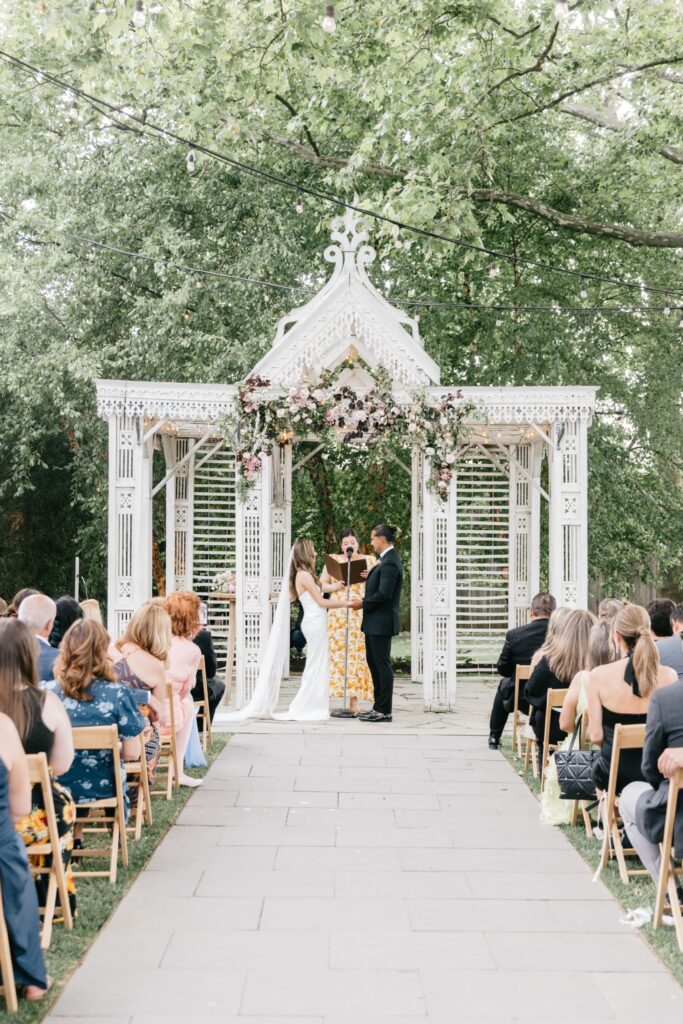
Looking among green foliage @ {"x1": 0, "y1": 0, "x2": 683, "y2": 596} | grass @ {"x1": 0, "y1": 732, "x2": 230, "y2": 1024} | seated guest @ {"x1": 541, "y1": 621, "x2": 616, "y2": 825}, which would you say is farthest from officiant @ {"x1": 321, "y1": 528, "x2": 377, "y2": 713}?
seated guest @ {"x1": 541, "y1": 621, "x2": 616, "y2": 825}

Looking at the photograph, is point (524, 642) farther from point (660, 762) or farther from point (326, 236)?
point (326, 236)

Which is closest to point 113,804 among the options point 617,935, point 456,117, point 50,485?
point 617,935

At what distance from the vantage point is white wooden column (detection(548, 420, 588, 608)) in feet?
39.7

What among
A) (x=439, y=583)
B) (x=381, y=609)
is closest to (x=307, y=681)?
(x=381, y=609)

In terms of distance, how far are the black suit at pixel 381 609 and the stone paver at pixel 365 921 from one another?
2.94m

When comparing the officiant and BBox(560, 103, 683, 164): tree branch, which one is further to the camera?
BBox(560, 103, 683, 164): tree branch

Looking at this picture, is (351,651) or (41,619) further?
(351,651)

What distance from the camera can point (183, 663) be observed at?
866cm

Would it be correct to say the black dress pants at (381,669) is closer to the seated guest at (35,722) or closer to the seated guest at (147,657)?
the seated guest at (147,657)

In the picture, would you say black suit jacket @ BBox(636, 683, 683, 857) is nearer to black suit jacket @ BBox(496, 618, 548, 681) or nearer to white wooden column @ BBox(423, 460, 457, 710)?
black suit jacket @ BBox(496, 618, 548, 681)

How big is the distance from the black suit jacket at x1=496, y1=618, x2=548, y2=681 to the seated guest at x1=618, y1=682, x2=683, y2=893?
3973mm

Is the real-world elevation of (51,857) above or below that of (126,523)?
below

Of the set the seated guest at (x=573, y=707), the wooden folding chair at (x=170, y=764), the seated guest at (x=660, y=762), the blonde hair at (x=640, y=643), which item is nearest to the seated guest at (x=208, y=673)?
the wooden folding chair at (x=170, y=764)

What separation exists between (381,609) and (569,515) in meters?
2.32
